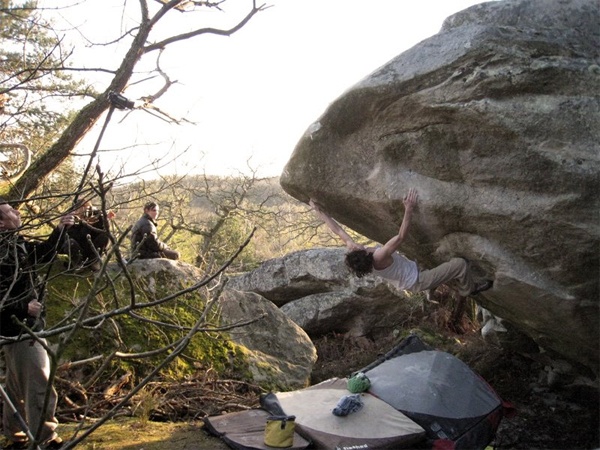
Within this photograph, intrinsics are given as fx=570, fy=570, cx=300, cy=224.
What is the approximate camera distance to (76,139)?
310 inches

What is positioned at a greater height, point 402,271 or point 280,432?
point 402,271

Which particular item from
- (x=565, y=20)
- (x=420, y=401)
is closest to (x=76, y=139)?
(x=420, y=401)

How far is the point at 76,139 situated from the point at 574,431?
24.1 ft

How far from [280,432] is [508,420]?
3592mm

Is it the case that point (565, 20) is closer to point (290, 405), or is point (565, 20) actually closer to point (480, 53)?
point (480, 53)

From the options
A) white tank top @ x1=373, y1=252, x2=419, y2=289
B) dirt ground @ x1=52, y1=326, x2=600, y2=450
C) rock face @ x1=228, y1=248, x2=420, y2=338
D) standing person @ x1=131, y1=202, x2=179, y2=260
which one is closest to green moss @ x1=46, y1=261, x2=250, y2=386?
dirt ground @ x1=52, y1=326, x2=600, y2=450

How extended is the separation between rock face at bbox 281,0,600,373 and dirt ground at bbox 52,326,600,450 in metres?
1.12

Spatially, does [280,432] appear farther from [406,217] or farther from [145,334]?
[145,334]

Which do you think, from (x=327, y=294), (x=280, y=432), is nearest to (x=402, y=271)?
(x=280, y=432)

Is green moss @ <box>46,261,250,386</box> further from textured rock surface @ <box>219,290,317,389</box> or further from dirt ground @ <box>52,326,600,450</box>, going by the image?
dirt ground @ <box>52,326,600,450</box>

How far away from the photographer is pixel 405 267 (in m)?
6.21

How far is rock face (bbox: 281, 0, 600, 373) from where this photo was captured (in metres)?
4.78

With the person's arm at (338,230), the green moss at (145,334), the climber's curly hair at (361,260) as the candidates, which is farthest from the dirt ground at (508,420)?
the person's arm at (338,230)

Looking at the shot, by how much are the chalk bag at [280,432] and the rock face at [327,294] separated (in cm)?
673
